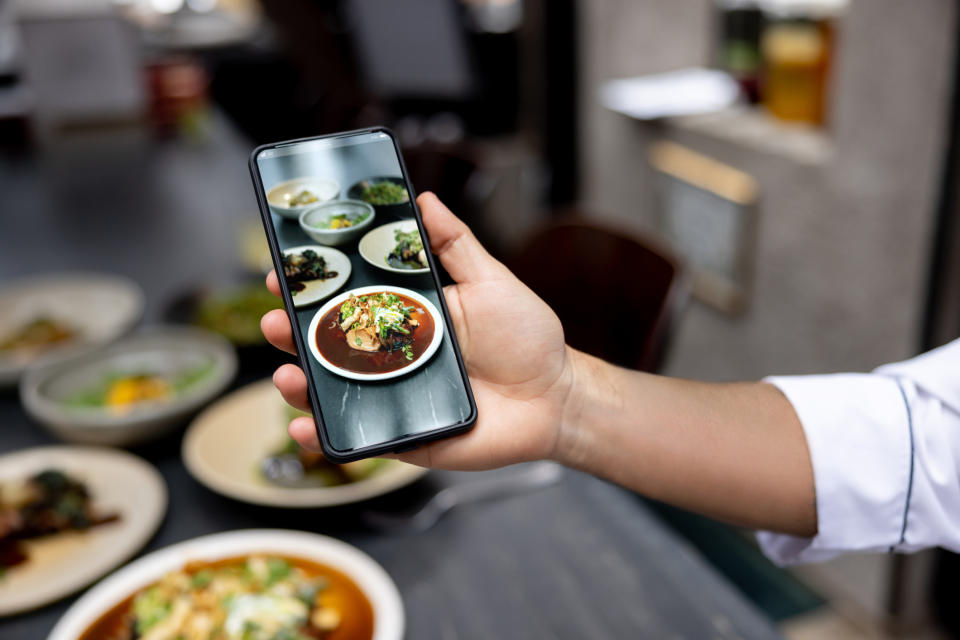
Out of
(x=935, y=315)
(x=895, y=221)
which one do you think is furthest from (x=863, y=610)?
(x=895, y=221)

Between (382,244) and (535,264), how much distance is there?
939 millimetres

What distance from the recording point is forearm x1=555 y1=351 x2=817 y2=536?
751 millimetres

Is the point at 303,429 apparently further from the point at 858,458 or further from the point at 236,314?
the point at 236,314

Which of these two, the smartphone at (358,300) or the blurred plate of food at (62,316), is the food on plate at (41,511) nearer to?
the blurred plate of food at (62,316)

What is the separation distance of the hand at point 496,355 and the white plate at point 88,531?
0.42 meters

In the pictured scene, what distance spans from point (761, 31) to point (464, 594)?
2.09 metres

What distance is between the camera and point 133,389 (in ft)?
4.08

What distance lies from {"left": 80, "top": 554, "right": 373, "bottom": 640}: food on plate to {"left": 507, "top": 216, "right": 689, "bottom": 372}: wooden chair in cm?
65

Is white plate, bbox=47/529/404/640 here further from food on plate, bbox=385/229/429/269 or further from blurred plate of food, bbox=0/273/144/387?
blurred plate of food, bbox=0/273/144/387

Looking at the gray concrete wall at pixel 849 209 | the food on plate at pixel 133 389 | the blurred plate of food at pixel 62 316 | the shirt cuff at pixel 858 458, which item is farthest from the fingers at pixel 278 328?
the gray concrete wall at pixel 849 209

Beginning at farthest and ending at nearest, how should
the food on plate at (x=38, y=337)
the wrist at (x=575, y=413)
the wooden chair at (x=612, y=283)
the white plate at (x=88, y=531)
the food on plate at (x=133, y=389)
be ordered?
the food on plate at (x=38, y=337) → the wooden chair at (x=612, y=283) → the food on plate at (x=133, y=389) → the white plate at (x=88, y=531) → the wrist at (x=575, y=413)

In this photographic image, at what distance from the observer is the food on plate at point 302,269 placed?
0.64 m

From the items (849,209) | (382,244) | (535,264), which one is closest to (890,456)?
(382,244)

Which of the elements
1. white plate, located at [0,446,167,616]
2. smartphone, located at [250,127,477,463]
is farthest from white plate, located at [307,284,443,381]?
white plate, located at [0,446,167,616]
